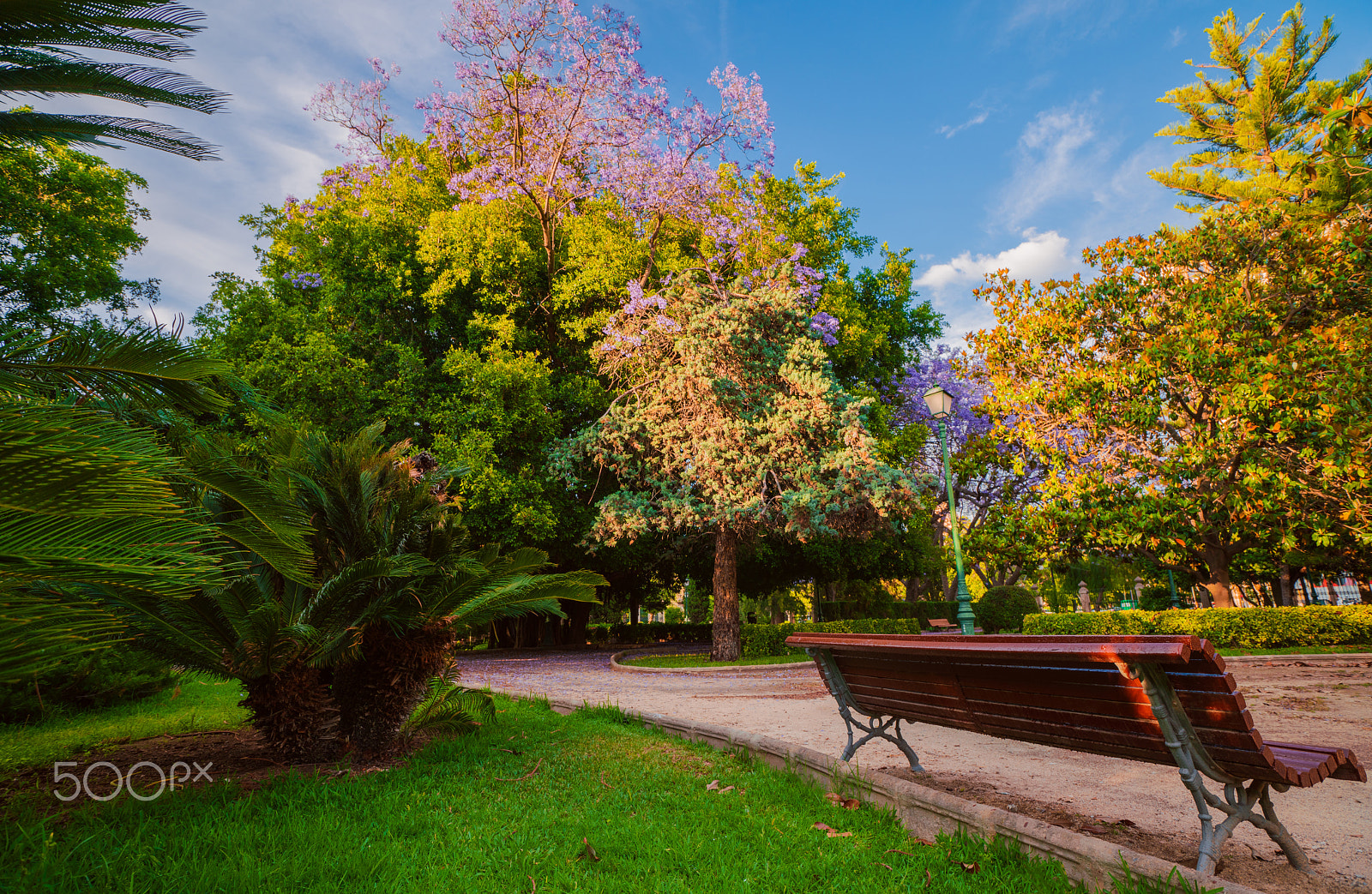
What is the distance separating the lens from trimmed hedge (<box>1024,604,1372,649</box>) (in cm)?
1279

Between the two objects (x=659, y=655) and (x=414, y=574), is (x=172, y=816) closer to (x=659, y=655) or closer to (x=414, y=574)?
(x=414, y=574)

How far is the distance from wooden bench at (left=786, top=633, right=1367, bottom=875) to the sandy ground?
27 centimetres

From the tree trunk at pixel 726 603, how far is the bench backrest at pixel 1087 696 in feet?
37.5

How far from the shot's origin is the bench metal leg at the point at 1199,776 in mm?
2611

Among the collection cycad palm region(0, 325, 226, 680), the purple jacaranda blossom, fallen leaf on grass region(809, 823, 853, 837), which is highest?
the purple jacaranda blossom

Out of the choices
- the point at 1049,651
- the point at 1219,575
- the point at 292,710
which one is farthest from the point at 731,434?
the point at 1049,651

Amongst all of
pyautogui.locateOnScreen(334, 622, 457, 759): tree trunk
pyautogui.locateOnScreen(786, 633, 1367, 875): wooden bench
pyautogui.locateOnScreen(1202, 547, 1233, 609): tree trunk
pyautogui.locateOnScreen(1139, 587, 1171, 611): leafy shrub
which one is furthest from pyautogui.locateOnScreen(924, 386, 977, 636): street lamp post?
pyautogui.locateOnScreen(1139, 587, 1171, 611): leafy shrub

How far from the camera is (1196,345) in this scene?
501 inches

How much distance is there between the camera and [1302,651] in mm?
12125

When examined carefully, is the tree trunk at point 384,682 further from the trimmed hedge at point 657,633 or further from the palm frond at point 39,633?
the trimmed hedge at point 657,633

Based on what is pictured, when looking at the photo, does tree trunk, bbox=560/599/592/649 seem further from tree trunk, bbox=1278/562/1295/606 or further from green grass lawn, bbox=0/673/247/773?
tree trunk, bbox=1278/562/1295/606

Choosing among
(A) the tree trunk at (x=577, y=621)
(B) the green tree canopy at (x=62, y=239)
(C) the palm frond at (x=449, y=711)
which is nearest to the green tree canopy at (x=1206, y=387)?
(C) the palm frond at (x=449, y=711)

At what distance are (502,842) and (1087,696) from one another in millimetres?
2793

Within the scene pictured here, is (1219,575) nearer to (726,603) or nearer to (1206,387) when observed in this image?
(1206,387)
